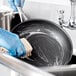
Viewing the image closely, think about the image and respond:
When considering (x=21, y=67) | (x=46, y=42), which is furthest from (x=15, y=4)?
(x=21, y=67)

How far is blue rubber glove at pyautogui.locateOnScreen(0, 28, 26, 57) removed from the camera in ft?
2.00

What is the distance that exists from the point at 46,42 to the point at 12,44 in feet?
0.62

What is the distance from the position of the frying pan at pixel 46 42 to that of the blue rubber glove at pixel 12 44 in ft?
0.29

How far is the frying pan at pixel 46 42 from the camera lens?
2.39ft

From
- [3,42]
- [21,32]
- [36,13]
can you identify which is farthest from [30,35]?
[36,13]

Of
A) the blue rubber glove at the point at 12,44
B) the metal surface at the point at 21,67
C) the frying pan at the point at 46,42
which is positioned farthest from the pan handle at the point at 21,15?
the metal surface at the point at 21,67

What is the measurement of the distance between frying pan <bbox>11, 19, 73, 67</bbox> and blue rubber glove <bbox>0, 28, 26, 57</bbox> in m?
0.09

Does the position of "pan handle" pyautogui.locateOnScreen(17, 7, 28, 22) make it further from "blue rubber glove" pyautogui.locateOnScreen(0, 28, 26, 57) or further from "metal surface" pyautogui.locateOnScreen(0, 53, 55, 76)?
"metal surface" pyautogui.locateOnScreen(0, 53, 55, 76)

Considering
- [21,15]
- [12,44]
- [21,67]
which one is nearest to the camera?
[21,67]

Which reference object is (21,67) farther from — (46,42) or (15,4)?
(15,4)

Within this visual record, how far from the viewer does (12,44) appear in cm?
63

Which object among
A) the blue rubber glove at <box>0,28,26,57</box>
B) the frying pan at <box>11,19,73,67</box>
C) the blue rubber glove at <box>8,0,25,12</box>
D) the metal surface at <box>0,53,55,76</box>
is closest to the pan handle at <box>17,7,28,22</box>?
the blue rubber glove at <box>8,0,25,12</box>

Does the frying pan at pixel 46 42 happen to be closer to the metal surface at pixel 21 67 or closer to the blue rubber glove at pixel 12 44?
the blue rubber glove at pixel 12 44

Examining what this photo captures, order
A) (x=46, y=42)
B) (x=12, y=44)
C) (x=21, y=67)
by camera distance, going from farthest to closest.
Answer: (x=46, y=42)
(x=12, y=44)
(x=21, y=67)
